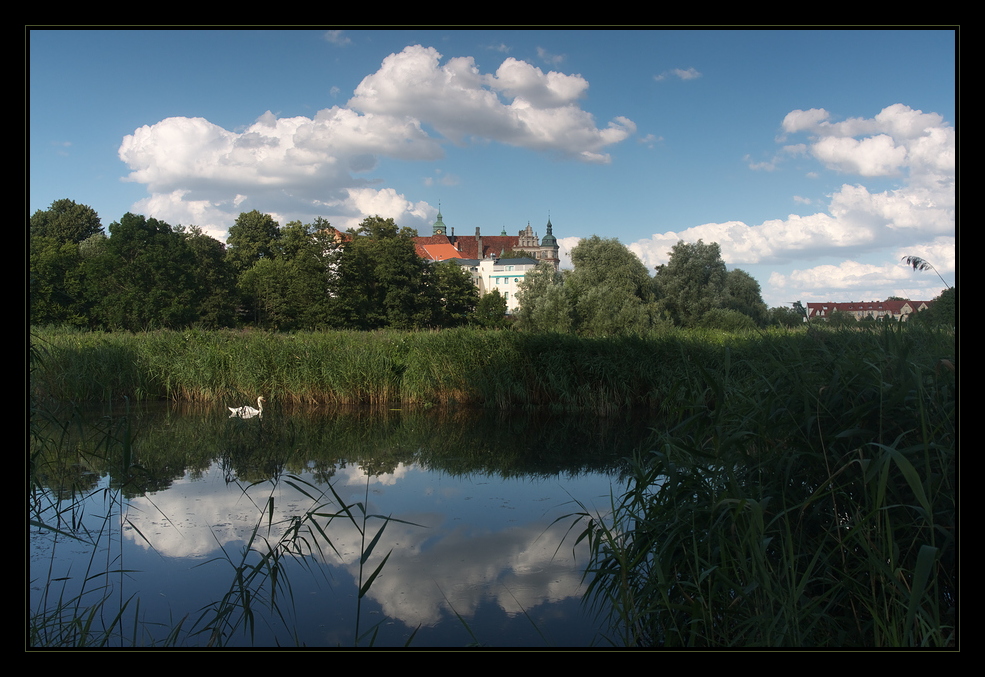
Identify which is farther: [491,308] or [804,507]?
[491,308]

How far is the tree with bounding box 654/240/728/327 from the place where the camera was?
34.6m

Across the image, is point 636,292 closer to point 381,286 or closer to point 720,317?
point 720,317

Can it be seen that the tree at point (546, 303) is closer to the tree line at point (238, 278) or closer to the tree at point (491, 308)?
the tree line at point (238, 278)

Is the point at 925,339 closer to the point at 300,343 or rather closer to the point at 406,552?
the point at 406,552

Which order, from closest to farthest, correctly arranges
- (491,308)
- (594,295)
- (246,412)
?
(246,412) → (594,295) → (491,308)

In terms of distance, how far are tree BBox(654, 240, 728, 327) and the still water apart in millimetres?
25851

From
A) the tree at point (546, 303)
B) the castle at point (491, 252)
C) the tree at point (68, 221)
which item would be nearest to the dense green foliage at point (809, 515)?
the tree at point (546, 303)

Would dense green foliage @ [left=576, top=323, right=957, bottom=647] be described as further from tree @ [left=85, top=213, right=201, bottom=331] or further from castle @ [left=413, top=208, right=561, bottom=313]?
castle @ [left=413, top=208, right=561, bottom=313]

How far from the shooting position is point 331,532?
5.66 m

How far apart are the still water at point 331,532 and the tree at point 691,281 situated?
84.8 ft

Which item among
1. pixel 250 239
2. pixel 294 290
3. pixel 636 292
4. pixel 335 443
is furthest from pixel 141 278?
pixel 335 443

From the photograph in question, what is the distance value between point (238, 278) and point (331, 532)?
41.2 metres

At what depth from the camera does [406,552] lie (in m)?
5.23

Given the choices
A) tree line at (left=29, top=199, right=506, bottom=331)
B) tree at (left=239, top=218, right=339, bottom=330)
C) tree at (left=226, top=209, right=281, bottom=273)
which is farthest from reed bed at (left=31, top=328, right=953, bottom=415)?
tree at (left=226, top=209, right=281, bottom=273)
